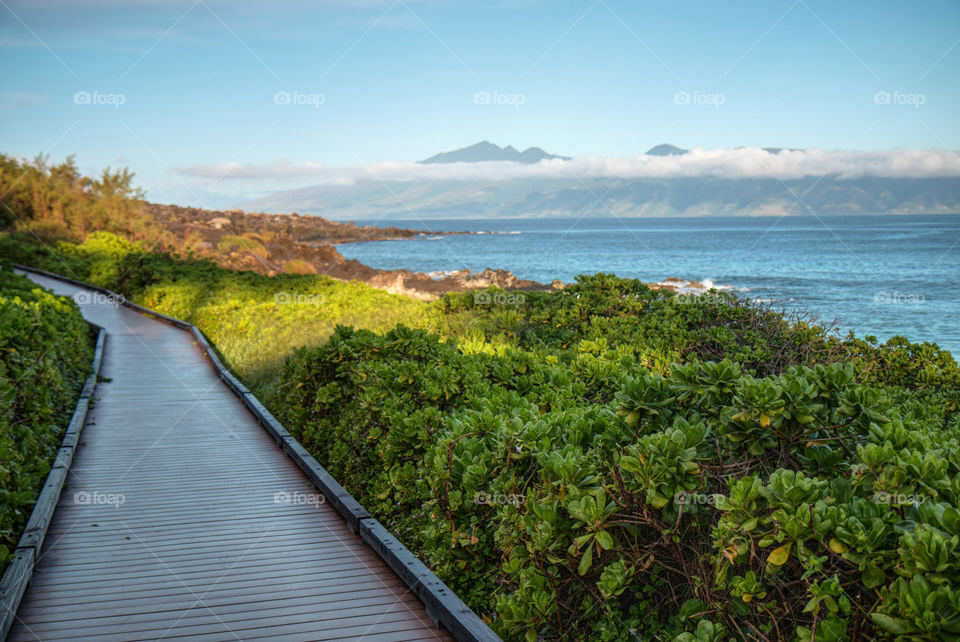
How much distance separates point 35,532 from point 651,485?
4909 mm

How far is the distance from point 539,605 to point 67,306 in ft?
45.9

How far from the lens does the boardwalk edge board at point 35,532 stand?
162 inches

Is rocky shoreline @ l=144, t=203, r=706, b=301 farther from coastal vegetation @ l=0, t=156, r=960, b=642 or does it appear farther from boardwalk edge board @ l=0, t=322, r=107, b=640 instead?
boardwalk edge board @ l=0, t=322, r=107, b=640

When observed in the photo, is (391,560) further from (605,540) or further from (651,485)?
(651,485)

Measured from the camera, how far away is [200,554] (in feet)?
17.0

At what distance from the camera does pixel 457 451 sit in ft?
15.9

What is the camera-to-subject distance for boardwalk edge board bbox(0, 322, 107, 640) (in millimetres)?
4121

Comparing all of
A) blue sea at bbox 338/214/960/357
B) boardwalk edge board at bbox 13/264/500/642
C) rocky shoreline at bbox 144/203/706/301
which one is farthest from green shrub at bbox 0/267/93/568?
rocky shoreline at bbox 144/203/706/301

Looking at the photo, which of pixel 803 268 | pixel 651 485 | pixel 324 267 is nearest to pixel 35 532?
pixel 651 485

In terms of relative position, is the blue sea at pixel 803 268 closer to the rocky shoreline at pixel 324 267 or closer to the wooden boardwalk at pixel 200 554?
the rocky shoreline at pixel 324 267

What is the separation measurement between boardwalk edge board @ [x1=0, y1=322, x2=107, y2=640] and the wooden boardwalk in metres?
0.10

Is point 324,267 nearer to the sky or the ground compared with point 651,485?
nearer to the sky

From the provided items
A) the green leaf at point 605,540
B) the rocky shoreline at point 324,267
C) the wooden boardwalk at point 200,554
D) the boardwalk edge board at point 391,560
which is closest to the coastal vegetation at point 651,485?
the green leaf at point 605,540

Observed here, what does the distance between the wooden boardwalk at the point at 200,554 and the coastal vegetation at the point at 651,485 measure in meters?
0.55
